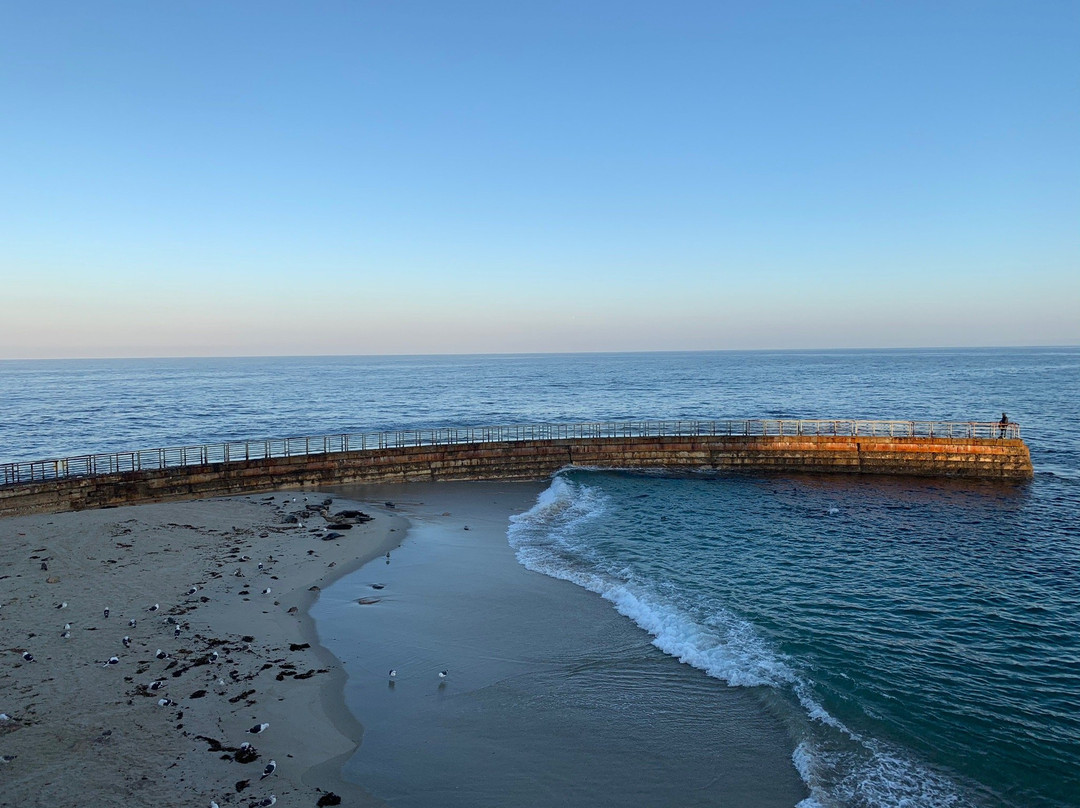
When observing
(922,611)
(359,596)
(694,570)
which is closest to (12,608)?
(359,596)

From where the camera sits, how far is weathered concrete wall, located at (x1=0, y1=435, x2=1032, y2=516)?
3359 centimetres

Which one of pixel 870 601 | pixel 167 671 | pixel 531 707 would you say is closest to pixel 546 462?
pixel 870 601

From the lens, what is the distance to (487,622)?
18.6 m

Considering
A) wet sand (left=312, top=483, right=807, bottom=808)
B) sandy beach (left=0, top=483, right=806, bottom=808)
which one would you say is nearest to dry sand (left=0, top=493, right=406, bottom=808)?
sandy beach (left=0, top=483, right=806, bottom=808)

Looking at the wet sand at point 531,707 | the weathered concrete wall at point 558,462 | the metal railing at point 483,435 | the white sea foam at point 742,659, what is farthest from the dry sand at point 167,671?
the metal railing at point 483,435

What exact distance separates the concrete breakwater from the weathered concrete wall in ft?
0.19

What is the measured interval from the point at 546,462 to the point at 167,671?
30287mm

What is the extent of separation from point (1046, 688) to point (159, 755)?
1903 cm

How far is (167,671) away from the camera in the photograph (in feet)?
47.8

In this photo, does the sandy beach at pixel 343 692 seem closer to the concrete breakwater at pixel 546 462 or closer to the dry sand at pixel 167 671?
the dry sand at pixel 167 671

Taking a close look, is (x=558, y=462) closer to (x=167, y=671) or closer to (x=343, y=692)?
(x=343, y=692)

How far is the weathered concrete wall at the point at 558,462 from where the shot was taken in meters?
33.6

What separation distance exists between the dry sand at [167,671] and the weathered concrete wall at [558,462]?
6996 millimetres

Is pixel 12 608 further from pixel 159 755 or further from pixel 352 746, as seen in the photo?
pixel 352 746
